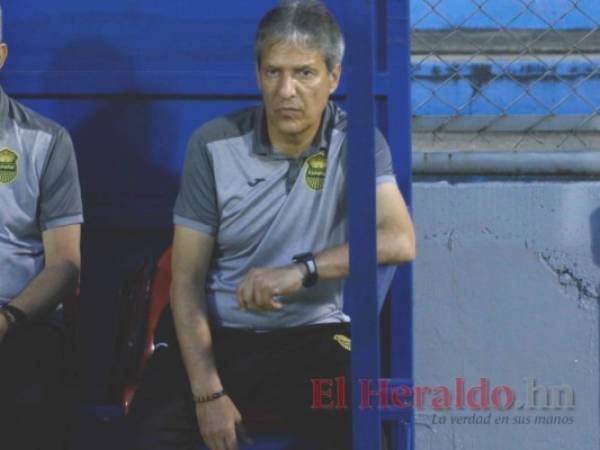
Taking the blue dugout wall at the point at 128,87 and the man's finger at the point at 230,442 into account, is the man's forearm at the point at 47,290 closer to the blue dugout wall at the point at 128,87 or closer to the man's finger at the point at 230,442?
the blue dugout wall at the point at 128,87

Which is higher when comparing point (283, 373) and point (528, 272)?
point (528, 272)

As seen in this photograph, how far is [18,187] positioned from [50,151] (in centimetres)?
13

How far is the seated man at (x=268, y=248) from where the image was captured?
10.2ft

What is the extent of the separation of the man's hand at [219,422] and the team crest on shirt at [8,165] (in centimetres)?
84

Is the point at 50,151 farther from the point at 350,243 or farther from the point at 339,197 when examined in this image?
the point at 350,243

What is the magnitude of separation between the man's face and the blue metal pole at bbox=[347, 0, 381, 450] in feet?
2.24

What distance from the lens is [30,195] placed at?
3418 mm

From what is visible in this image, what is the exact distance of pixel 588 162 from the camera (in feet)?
13.5

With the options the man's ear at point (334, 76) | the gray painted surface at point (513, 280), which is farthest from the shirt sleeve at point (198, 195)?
the gray painted surface at point (513, 280)

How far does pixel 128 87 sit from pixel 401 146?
2.73ft

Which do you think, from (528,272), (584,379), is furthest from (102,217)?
(584,379)

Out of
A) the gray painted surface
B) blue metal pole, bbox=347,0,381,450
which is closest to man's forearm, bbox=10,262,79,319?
blue metal pole, bbox=347,0,381,450

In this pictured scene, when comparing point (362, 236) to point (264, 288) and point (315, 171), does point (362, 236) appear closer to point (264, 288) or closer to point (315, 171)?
point (264, 288)

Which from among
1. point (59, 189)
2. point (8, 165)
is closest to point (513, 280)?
point (59, 189)
